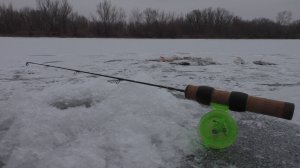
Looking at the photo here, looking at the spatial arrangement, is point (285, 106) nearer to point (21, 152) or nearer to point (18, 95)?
point (21, 152)

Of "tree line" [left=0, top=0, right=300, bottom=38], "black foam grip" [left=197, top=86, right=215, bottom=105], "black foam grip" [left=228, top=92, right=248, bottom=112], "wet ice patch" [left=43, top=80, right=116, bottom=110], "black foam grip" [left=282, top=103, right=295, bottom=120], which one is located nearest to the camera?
"black foam grip" [left=282, top=103, right=295, bottom=120]

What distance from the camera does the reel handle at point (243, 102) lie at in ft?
5.69

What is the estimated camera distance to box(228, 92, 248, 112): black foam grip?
6.10 feet

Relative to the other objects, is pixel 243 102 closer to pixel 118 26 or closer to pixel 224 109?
pixel 224 109

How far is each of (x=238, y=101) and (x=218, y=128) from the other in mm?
286

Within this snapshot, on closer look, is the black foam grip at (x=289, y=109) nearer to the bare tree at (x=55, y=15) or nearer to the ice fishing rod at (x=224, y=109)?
the ice fishing rod at (x=224, y=109)

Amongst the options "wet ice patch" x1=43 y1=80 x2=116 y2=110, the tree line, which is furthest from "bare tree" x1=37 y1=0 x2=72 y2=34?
"wet ice patch" x1=43 y1=80 x2=116 y2=110

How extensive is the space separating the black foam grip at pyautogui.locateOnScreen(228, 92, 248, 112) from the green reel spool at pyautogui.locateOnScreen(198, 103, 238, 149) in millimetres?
87

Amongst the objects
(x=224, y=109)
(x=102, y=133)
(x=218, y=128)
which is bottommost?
(x=102, y=133)

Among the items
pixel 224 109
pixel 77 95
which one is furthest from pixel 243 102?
pixel 77 95

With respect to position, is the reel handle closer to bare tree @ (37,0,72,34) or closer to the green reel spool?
the green reel spool

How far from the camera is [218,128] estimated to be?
206 cm

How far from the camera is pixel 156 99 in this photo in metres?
3.19

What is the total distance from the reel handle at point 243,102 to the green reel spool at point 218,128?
7 cm
